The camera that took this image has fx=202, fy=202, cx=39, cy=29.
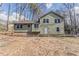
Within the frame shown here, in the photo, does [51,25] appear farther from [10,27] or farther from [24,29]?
[10,27]

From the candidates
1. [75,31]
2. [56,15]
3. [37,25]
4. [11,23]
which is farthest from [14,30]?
[75,31]

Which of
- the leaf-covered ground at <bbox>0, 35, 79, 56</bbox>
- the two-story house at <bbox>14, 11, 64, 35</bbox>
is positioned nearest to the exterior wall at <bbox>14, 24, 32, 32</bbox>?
the two-story house at <bbox>14, 11, 64, 35</bbox>

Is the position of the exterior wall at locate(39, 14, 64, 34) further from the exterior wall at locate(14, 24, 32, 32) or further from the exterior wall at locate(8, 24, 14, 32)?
the exterior wall at locate(8, 24, 14, 32)

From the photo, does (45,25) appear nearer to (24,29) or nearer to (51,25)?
(51,25)

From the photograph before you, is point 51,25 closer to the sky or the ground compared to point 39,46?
closer to the sky

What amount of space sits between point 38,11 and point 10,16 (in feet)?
1.18

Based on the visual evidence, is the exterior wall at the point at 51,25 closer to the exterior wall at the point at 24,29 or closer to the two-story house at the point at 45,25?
the two-story house at the point at 45,25

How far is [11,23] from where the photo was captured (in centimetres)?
252

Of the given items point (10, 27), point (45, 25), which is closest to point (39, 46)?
point (45, 25)

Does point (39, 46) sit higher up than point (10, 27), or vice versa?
point (10, 27)

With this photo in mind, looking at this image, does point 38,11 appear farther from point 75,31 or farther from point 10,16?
point 75,31

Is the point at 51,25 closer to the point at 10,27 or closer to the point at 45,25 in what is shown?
the point at 45,25

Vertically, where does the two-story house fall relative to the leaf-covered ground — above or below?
above

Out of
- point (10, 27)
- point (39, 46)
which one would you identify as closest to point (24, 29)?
point (10, 27)
